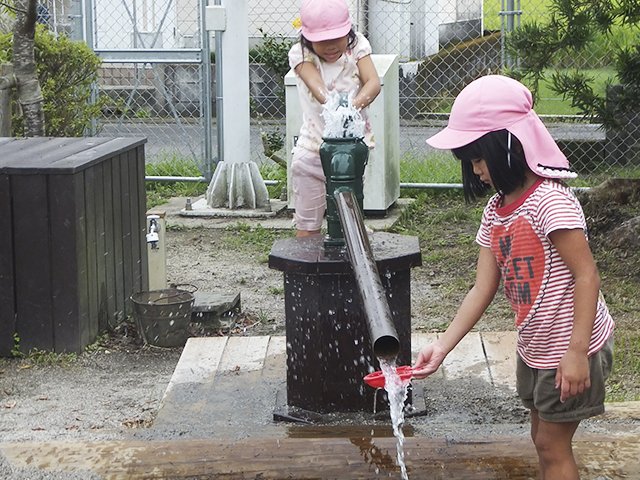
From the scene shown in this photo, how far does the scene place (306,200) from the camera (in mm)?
4121

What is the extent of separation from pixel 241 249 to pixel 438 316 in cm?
212

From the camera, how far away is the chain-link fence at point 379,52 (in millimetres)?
8102

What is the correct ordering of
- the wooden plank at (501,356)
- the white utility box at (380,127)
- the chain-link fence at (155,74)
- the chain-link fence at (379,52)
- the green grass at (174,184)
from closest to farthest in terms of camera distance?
the wooden plank at (501,356) → the white utility box at (380,127) → the chain-link fence at (379,52) → the chain-link fence at (155,74) → the green grass at (174,184)

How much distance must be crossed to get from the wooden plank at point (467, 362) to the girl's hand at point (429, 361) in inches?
49.9

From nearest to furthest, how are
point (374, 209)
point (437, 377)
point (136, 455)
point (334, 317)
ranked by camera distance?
1. point (136, 455)
2. point (334, 317)
3. point (437, 377)
4. point (374, 209)

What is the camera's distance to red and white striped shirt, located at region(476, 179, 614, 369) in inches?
84.2

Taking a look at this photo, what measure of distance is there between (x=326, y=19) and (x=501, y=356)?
70.1 inches

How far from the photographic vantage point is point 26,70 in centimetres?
585

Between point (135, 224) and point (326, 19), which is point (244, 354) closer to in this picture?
point (135, 224)

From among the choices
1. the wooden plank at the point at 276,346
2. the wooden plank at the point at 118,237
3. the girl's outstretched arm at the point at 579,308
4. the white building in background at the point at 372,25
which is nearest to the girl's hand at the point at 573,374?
the girl's outstretched arm at the point at 579,308

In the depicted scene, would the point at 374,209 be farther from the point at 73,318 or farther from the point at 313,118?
the point at 73,318

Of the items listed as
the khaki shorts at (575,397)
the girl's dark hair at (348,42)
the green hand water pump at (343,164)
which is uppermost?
the girl's dark hair at (348,42)

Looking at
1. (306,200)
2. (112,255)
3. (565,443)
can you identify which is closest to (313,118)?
(306,200)

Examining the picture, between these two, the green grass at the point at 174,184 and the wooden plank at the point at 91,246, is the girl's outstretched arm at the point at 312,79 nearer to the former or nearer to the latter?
the wooden plank at the point at 91,246
